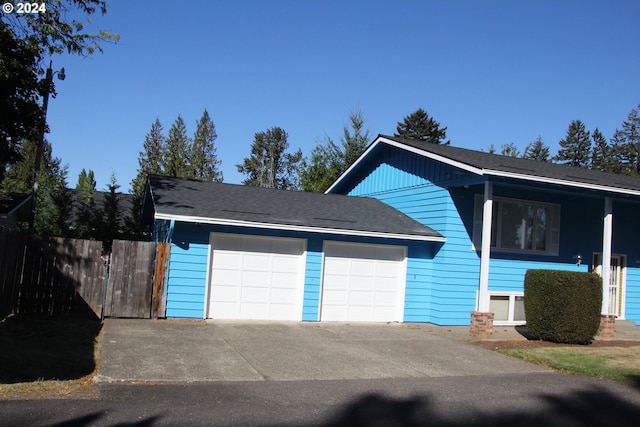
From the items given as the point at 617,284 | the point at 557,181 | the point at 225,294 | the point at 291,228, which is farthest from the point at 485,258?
the point at 617,284

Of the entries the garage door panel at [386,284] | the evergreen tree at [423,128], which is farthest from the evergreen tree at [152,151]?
the garage door panel at [386,284]

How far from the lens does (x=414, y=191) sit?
1623 centimetres

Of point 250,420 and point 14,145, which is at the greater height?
point 14,145

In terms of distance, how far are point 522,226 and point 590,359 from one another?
564 cm

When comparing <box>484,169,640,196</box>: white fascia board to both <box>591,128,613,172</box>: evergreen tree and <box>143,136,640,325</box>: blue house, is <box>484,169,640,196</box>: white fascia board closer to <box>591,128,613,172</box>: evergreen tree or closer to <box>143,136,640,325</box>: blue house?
<box>143,136,640,325</box>: blue house

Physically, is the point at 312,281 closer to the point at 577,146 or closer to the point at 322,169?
the point at 322,169

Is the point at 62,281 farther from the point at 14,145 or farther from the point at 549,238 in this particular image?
the point at 549,238

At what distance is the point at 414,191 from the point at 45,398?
38.6 feet

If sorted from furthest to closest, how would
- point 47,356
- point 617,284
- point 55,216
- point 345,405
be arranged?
1. point 55,216
2. point 617,284
3. point 47,356
4. point 345,405

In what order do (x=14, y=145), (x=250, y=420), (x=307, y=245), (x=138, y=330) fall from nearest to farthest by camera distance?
(x=250, y=420)
(x=138, y=330)
(x=307, y=245)
(x=14, y=145)

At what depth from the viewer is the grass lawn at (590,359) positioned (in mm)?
9430

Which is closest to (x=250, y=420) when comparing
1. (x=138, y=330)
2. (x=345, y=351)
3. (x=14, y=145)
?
(x=345, y=351)

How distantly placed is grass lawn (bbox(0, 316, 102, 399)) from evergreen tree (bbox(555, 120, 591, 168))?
247ft

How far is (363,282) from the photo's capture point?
1470 centimetres
